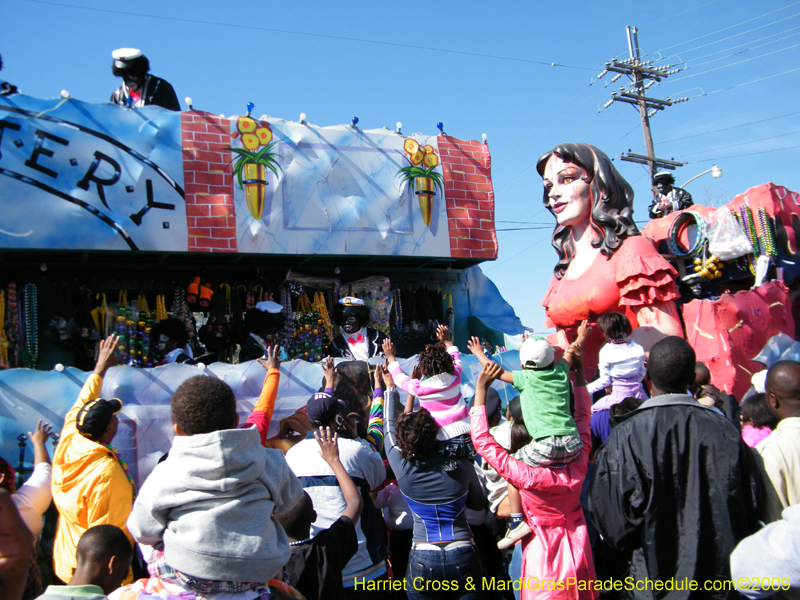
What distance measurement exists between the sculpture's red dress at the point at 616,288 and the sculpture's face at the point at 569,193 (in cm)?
55

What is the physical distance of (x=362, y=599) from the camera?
2.96 m

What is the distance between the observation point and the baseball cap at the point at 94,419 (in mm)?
3260

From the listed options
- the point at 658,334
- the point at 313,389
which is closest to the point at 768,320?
the point at 658,334

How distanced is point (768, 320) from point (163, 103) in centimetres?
772

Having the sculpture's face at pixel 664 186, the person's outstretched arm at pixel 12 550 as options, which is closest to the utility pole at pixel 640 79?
the sculpture's face at pixel 664 186

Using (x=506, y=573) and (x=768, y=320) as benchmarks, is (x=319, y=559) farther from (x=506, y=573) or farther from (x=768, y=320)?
(x=768, y=320)

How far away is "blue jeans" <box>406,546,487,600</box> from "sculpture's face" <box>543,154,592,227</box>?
4.50 metres

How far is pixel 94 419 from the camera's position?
3262mm

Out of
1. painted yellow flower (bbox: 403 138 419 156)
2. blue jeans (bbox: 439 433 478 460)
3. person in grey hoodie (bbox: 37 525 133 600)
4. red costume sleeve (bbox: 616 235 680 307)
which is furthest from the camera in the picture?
painted yellow flower (bbox: 403 138 419 156)

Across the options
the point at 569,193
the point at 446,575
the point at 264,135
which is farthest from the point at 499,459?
the point at 264,135

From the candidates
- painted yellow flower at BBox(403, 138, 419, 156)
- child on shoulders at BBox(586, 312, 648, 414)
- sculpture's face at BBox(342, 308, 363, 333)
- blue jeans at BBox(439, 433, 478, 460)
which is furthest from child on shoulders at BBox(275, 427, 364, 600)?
painted yellow flower at BBox(403, 138, 419, 156)

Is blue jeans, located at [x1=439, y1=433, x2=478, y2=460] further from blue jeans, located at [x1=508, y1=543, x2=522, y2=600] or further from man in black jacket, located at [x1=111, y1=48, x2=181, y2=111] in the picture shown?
man in black jacket, located at [x1=111, y1=48, x2=181, y2=111]

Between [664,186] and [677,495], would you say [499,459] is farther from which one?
[664,186]

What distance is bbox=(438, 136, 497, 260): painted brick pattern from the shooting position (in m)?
8.48
